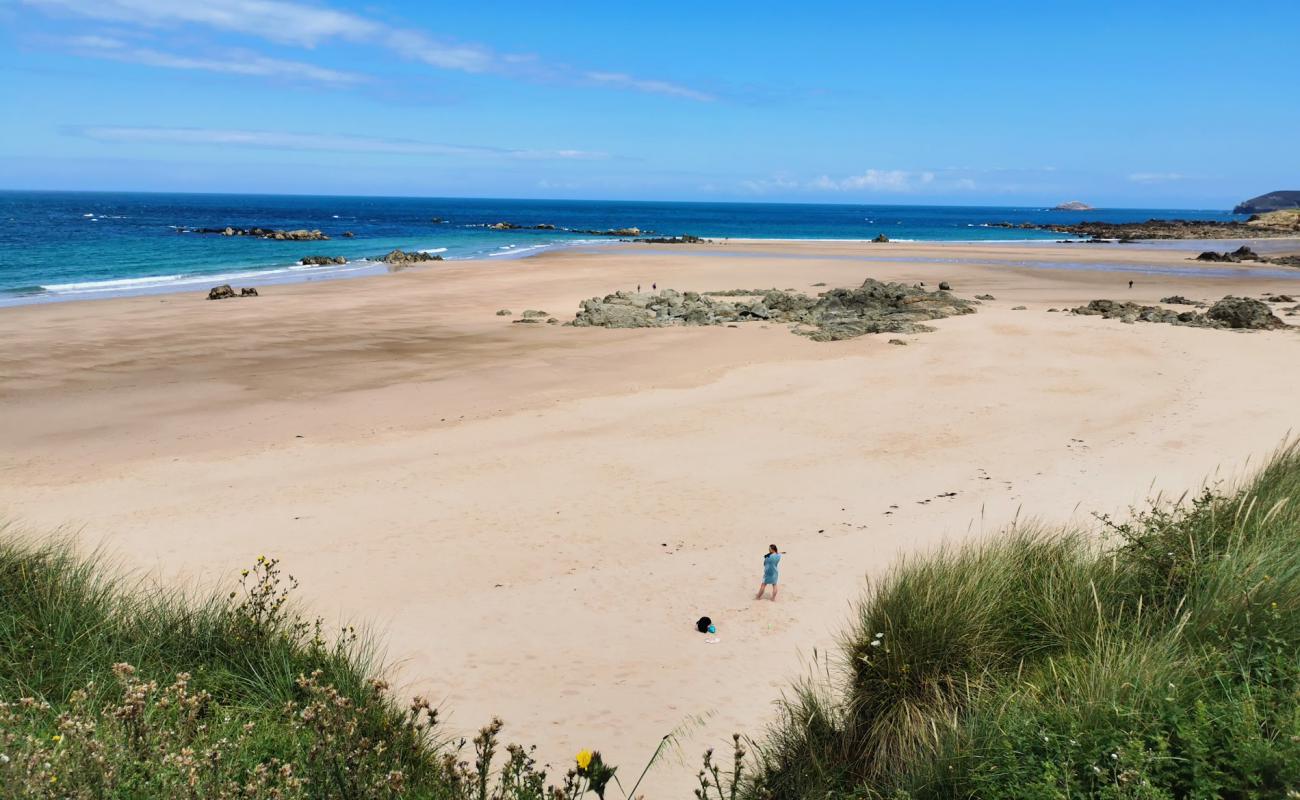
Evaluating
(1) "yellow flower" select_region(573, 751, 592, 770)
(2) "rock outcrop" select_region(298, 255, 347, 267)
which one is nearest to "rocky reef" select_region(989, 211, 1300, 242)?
(2) "rock outcrop" select_region(298, 255, 347, 267)

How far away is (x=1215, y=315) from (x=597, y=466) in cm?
2534

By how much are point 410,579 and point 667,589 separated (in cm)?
313

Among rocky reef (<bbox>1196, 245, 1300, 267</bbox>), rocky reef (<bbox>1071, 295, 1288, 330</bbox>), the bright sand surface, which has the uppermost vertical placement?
rocky reef (<bbox>1196, 245, 1300, 267</bbox>)

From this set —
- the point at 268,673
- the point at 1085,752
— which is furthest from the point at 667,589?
the point at 1085,752

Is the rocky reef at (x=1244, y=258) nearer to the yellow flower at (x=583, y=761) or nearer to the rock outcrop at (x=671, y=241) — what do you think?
the rock outcrop at (x=671, y=241)

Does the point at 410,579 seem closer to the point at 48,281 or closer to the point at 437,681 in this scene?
the point at 437,681

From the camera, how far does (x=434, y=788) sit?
4.81 m

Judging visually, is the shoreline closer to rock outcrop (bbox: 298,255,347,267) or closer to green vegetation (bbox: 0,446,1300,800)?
rock outcrop (bbox: 298,255,347,267)

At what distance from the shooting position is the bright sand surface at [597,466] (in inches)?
337

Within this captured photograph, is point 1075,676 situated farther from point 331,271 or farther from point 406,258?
point 406,258

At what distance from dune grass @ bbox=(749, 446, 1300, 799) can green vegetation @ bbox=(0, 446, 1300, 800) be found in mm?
17

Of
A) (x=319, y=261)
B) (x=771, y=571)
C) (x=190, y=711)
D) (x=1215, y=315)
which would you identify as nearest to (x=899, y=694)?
(x=771, y=571)

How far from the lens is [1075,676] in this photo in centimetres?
476

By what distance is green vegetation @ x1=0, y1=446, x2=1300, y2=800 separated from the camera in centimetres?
395
